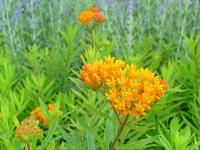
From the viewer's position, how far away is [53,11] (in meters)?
3.84

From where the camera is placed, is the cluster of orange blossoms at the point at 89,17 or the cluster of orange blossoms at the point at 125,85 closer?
the cluster of orange blossoms at the point at 125,85

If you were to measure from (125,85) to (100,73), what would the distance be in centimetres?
11

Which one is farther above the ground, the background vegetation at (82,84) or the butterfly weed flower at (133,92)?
the butterfly weed flower at (133,92)

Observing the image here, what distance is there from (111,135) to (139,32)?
2.41 metres

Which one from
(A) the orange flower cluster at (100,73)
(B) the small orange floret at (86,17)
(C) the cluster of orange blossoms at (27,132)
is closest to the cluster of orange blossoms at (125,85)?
(A) the orange flower cluster at (100,73)

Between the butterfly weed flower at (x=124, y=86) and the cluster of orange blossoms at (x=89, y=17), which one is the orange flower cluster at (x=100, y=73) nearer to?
the butterfly weed flower at (x=124, y=86)

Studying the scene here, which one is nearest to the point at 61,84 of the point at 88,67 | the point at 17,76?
the point at 17,76

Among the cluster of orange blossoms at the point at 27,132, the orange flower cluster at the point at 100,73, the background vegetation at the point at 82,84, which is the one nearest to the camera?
the cluster of orange blossoms at the point at 27,132

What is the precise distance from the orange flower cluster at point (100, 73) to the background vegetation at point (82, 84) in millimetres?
67

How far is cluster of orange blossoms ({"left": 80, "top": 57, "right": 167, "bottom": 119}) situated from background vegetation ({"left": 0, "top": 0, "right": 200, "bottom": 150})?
0.25 ft

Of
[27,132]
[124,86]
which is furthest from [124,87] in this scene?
[27,132]

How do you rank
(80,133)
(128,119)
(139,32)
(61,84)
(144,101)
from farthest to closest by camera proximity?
(139,32), (61,84), (80,133), (128,119), (144,101)

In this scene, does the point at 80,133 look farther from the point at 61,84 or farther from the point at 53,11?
the point at 53,11

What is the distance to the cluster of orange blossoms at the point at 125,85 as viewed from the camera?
122cm
